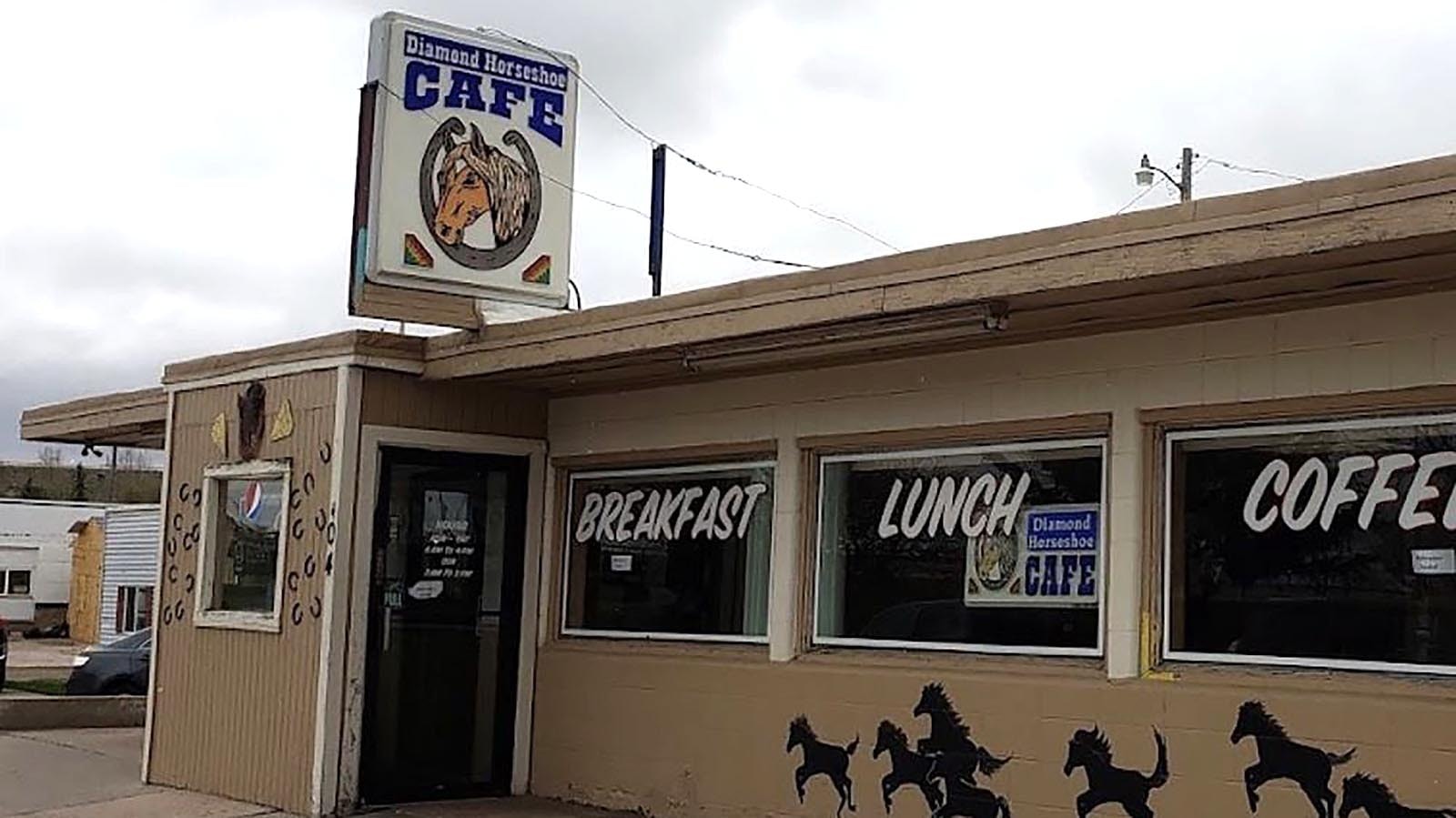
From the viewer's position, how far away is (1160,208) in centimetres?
705

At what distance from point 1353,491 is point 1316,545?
0.92ft

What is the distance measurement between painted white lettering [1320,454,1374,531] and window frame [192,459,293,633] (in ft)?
21.2

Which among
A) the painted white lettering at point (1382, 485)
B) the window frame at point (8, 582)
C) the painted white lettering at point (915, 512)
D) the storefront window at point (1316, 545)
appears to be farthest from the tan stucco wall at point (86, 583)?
the painted white lettering at point (1382, 485)

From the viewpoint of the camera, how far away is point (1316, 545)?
24.8ft

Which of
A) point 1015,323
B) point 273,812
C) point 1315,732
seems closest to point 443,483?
point 273,812

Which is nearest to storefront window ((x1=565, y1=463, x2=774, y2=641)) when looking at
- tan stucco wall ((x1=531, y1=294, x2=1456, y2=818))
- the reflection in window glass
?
tan stucco wall ((x1=531, y1=294, x2=1456, y2=818))

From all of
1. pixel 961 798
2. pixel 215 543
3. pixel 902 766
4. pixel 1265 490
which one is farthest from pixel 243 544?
pixel 1265 490

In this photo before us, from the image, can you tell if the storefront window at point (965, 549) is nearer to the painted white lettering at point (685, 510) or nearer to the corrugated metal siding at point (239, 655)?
the painted white lettering at point (685, 510)

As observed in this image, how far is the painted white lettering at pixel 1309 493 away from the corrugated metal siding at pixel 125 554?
30991 millimetres

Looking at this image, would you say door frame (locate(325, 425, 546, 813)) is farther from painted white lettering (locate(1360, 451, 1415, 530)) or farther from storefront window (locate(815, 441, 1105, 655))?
painted white lettering (locate(1360, 451, 1415, 530))

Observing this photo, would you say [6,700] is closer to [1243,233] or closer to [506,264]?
[506,264]

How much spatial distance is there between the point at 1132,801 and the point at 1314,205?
288cm

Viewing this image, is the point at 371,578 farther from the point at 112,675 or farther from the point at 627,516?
the point at 112,675

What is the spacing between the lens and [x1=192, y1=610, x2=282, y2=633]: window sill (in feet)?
37.0
